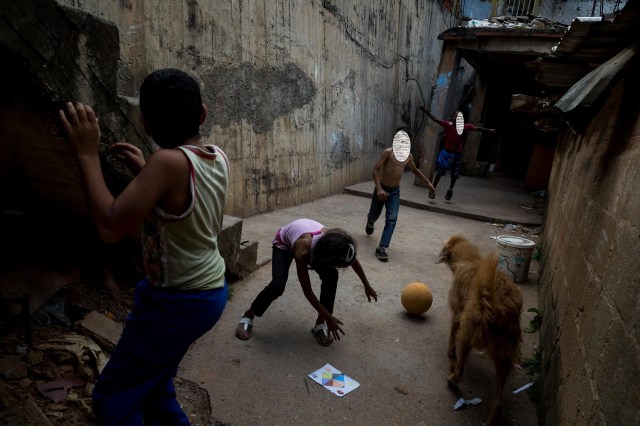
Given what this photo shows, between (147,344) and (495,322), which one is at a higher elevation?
(147,344)

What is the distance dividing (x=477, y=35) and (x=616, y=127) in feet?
26.0

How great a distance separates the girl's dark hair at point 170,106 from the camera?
135cm

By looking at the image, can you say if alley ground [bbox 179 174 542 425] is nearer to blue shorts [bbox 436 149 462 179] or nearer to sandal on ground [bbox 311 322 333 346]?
sandal on ground [bbox 311 322 333 346]

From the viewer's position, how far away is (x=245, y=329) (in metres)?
3.28

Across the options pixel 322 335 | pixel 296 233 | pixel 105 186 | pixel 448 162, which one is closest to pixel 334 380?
pixel 322 335

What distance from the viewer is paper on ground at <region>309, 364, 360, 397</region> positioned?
278cm

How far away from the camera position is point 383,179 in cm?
575

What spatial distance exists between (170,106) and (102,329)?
217 cm

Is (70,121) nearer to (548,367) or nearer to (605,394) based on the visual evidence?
(605,394)

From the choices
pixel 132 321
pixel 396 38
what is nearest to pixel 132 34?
pixel 132 321

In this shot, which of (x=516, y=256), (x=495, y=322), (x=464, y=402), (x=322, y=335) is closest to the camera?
(x=495, y=322)

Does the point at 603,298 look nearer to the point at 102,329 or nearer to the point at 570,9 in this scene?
the point at 102,329

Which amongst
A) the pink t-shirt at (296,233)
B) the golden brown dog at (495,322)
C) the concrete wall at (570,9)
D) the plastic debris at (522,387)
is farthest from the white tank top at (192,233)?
the concrete wall at (570,9)

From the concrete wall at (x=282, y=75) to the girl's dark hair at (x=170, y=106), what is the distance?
2916mm
